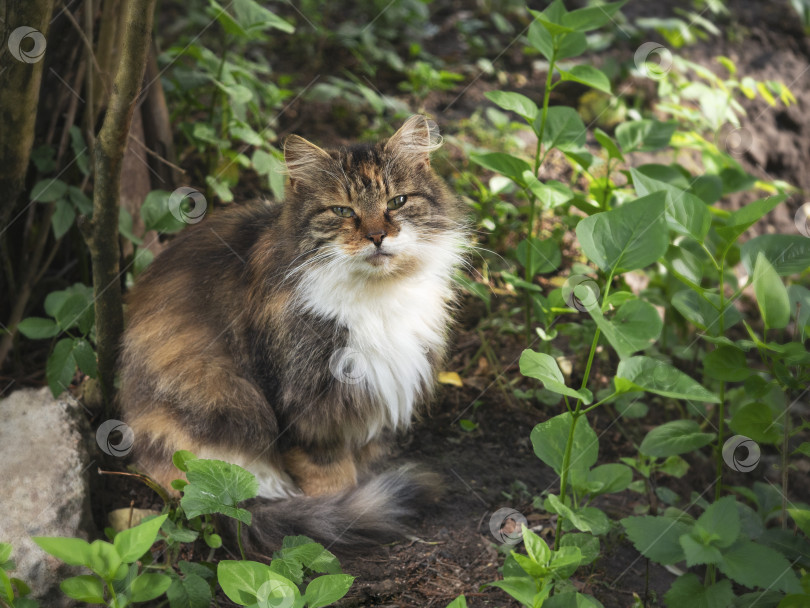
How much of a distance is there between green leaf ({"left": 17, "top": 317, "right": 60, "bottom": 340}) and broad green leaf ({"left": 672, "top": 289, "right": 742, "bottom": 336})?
7.37 ft

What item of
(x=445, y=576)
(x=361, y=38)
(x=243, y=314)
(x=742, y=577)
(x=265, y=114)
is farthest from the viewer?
(x=361, y=38)

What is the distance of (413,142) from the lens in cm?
287

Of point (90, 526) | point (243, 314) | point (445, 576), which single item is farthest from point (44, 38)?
point (445, 576)

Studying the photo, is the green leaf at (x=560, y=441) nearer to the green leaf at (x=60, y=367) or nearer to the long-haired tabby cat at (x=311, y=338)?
the long-haired tabby cat at (x=311, y=338)

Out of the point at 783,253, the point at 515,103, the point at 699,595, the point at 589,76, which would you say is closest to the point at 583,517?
the point at 699,595

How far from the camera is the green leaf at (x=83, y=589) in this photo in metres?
1.95

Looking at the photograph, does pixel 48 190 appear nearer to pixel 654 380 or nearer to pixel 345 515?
pixel 345 515

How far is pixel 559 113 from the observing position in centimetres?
299

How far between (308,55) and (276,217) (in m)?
2.84

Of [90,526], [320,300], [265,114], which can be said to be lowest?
[90,526]

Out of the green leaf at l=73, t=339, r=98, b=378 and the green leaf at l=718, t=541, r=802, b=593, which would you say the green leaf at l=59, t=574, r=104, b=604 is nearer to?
the green leaf at l=73, t=339, r=98, b=378

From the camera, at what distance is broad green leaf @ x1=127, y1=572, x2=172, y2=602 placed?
2.00m

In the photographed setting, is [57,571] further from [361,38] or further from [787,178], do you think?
[787,178]

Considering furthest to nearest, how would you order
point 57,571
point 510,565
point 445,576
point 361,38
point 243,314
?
point 361,38
point 243,314
point 445,576
point 57,571
point 510,565
